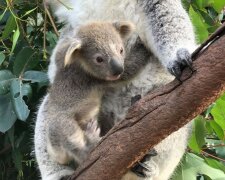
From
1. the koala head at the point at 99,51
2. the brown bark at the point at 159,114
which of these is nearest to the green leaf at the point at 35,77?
the koala head at the point at 99,51

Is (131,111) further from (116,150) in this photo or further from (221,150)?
(221,150)

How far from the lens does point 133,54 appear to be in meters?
3.24

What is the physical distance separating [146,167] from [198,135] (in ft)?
1.85

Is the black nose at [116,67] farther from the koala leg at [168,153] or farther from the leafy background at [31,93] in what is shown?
the leafy background at [31,93]

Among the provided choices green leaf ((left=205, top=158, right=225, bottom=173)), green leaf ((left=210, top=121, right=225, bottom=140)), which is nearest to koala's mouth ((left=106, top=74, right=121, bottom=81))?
green leaf ((left=210, top=121, right=225, bottom=140))

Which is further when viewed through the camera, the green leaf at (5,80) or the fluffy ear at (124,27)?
the green leaf at (5,80)

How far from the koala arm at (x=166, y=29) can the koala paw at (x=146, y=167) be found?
0.48 metres

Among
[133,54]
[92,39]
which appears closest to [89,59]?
[92,39]

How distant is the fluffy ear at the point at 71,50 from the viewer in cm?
295

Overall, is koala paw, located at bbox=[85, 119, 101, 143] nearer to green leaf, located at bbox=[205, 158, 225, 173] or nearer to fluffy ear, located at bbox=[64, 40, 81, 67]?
fluffy ear, located at bbox=[64, 40, 81, 67]

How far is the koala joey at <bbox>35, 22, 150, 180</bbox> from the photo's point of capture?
117 inches

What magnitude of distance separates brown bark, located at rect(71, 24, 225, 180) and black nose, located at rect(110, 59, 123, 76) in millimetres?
323

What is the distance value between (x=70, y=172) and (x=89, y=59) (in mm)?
653

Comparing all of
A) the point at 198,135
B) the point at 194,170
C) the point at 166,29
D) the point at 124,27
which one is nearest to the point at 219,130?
the point at 198,135
